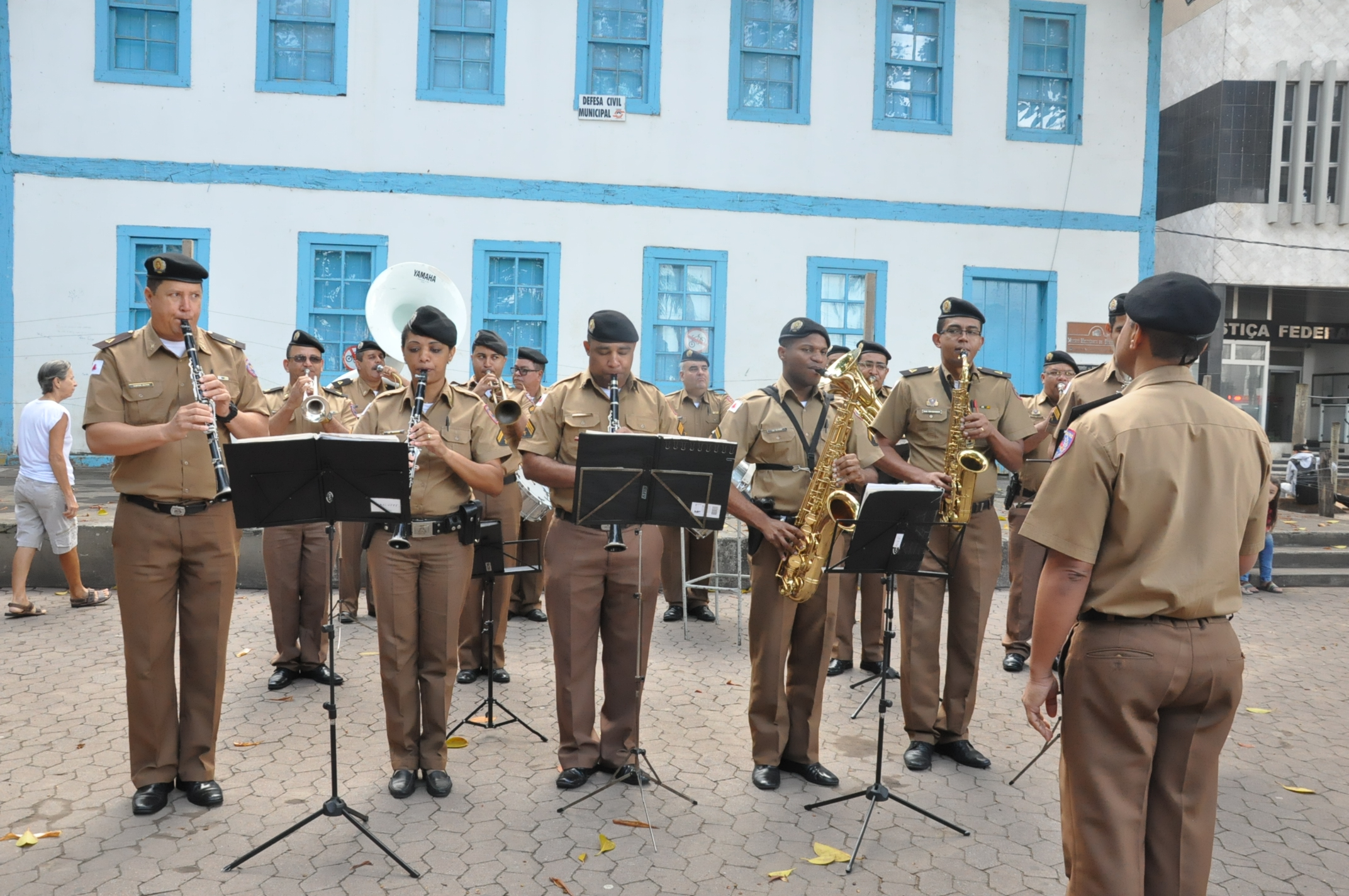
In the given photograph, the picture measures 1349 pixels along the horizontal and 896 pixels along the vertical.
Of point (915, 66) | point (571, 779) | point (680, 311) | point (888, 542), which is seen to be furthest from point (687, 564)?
point (915, 66)

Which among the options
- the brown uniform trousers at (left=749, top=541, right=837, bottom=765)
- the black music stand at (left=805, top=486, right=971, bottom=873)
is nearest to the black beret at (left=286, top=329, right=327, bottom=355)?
the brown uniform trousers at (left=749, top=541, right=837, bottom=765)

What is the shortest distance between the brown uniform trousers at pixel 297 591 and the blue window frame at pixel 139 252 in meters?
7.45

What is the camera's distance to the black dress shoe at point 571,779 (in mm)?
5039

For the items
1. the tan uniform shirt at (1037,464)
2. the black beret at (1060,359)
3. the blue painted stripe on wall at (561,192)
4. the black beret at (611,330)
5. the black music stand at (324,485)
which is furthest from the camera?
the blue painted stripe on wall at (561,192)

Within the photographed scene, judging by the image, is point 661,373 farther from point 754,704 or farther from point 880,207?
point 754,704

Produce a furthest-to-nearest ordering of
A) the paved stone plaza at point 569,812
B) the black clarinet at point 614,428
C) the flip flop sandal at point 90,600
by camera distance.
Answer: the flip flop sandal at point 90,600 < the black clarinet at point 614,428 < the paved stone plaza at point 569,812

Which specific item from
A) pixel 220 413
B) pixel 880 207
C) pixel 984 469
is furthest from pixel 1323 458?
pixel 220 413

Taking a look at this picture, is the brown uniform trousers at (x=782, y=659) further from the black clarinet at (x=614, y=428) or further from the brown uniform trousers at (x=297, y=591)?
the brown uniform trousers at (x=297, y=591)

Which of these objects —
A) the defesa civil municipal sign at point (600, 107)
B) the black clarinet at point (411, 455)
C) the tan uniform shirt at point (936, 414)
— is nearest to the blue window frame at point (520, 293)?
Result: the defesa civil municipal sign at point (600, 107)

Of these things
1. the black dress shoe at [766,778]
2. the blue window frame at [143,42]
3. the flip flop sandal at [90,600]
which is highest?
the blue window frame at [143,42]

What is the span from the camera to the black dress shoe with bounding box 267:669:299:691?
6.64 m

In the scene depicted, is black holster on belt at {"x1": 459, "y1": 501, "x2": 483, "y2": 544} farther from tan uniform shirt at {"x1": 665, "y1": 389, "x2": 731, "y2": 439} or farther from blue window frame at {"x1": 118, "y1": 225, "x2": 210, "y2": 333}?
blue window frame at {"x1": 118, "y1": 225, "x2": 210, "y2": 333}

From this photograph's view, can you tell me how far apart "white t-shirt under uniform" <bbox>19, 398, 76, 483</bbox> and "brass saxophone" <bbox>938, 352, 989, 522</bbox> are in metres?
7.17

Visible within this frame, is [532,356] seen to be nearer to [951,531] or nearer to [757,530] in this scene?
[757,530]
